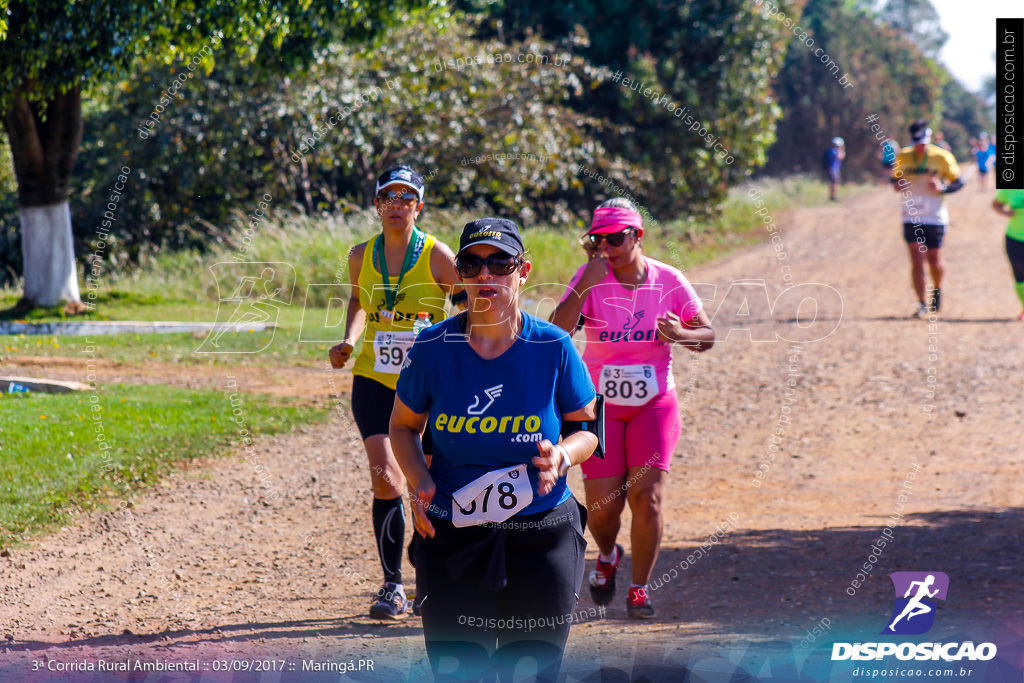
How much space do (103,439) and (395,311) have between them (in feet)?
13.1

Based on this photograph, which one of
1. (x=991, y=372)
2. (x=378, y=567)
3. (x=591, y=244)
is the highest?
(x=591, y=244)

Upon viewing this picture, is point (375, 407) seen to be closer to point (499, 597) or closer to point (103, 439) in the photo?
point (499, 597)

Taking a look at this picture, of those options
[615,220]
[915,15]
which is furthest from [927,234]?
[915,15]

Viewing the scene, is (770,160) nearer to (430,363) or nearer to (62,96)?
(62,96)

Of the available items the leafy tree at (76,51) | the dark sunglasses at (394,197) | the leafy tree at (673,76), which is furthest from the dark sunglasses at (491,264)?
the leafy tree at (673,76)

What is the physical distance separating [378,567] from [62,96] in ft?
33.8

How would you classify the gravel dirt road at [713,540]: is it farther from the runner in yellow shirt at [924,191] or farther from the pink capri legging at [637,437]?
the runner in yellow shirt at [924,191]

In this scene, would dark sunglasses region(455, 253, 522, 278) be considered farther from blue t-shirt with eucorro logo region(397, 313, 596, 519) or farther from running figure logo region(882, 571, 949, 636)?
running figure logo region(882, 571, 949, 636)

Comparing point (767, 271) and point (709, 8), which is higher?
point (709, 8)

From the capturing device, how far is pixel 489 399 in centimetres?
370

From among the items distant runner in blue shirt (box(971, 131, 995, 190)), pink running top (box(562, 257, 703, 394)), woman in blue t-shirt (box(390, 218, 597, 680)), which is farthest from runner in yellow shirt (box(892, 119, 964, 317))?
distant runner in blue shirt (box(971, 131, 995, 190))

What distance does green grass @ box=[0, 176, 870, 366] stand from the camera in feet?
44.0

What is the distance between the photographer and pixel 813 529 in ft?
25.2

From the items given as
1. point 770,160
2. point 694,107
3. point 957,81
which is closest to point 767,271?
point 694,107
